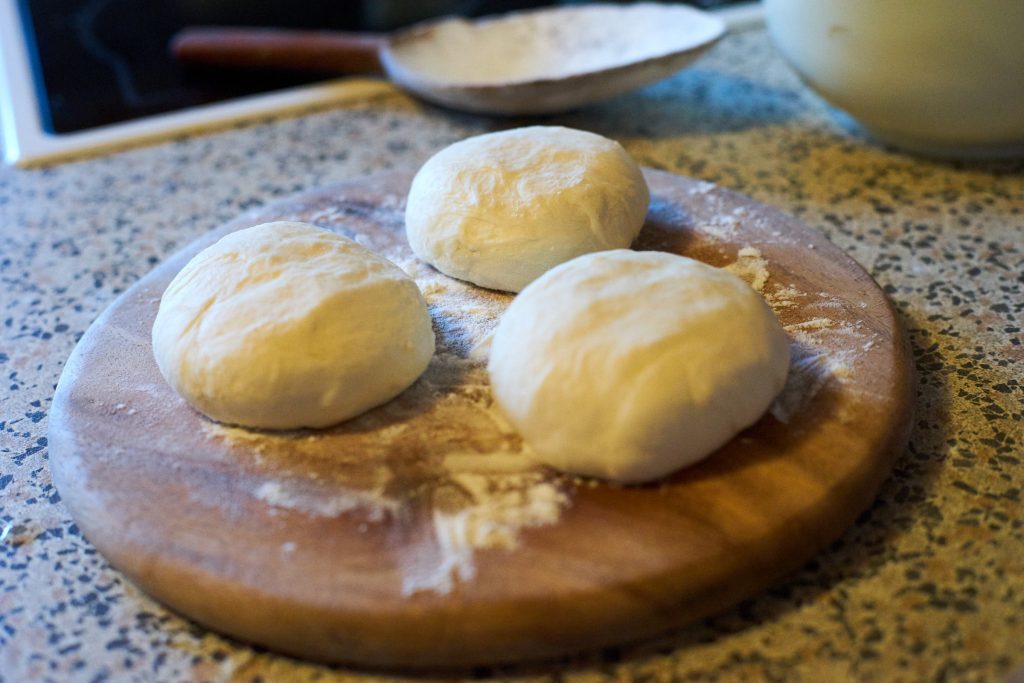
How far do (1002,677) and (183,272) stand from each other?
37.5 inches

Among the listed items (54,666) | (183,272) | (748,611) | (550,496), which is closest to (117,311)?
(183,272)

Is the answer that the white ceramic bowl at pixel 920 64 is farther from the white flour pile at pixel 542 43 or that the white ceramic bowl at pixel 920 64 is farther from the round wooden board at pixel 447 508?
the round wooden board at pixel 447 508

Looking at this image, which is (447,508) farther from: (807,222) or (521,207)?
(807,222)

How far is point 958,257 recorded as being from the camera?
4.36ft

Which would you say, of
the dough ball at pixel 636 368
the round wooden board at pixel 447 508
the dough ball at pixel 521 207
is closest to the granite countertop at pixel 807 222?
the round wooden board at pixel 447 508

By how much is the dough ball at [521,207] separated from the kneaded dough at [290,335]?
15 cm

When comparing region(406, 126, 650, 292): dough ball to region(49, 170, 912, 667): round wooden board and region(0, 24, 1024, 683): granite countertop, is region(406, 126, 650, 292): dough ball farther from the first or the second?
region(0, 24, 1024, 683): granite countertop

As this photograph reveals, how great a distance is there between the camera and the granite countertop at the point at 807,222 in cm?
78

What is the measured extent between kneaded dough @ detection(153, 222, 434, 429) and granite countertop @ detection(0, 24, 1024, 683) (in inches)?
8.4

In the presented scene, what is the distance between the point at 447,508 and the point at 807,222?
900 mm

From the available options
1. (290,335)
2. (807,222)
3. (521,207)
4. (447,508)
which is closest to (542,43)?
(807,222)

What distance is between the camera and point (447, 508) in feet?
2.80

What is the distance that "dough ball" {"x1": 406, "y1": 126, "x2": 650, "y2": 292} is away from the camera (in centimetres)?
112

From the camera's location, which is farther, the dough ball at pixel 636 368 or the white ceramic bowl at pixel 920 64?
the white ceramic bowl at pixel 920 64
